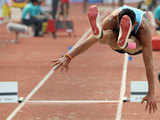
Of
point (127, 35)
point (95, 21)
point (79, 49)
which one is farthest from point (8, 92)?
point (127, 35)

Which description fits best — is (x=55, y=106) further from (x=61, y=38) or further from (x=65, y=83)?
(x=61, y=38)

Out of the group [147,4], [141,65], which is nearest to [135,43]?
[141,65]

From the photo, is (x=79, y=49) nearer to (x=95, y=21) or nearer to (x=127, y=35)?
(x=95, y=21)

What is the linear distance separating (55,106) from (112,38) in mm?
2249

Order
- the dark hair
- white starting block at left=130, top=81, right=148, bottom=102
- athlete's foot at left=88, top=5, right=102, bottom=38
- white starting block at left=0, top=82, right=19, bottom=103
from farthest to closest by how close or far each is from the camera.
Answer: white starting block at left=0, top=82, right=19, bottom=103, white starting block at left=130, top=81, right=148, bottom=102, athlete's foot at left=88, top=5, right=102, bottom=38, the dark hair

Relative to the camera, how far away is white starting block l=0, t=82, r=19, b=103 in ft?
20.6

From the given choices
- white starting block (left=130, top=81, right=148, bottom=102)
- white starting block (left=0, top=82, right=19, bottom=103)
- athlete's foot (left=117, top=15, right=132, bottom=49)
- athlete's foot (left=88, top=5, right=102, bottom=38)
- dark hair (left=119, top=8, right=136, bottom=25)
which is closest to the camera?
athlete's foot (left=117, top=15, right=132, bottom=49)

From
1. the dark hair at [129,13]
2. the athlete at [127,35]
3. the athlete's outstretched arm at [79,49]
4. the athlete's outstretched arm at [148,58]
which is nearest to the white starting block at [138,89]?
the athlete at [127,35]

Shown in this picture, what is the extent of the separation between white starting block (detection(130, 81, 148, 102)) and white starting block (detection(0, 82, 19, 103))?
1.87 m

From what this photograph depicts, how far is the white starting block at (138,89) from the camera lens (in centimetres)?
617

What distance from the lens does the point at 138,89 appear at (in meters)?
6.22

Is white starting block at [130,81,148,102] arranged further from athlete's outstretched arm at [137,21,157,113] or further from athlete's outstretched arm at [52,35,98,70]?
athlete's outstretched arm at [52,35,98,70]

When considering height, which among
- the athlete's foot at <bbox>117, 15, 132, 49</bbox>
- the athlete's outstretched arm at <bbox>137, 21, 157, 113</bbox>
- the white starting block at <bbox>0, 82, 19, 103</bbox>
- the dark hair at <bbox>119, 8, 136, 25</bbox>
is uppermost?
the dark hair at <bbox>119, 8, 136, 25</bbox>

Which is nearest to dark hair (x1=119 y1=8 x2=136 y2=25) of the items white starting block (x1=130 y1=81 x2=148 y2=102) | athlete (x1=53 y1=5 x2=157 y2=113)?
athlete (x1=53 y1=5 x2=157 y2=113)
